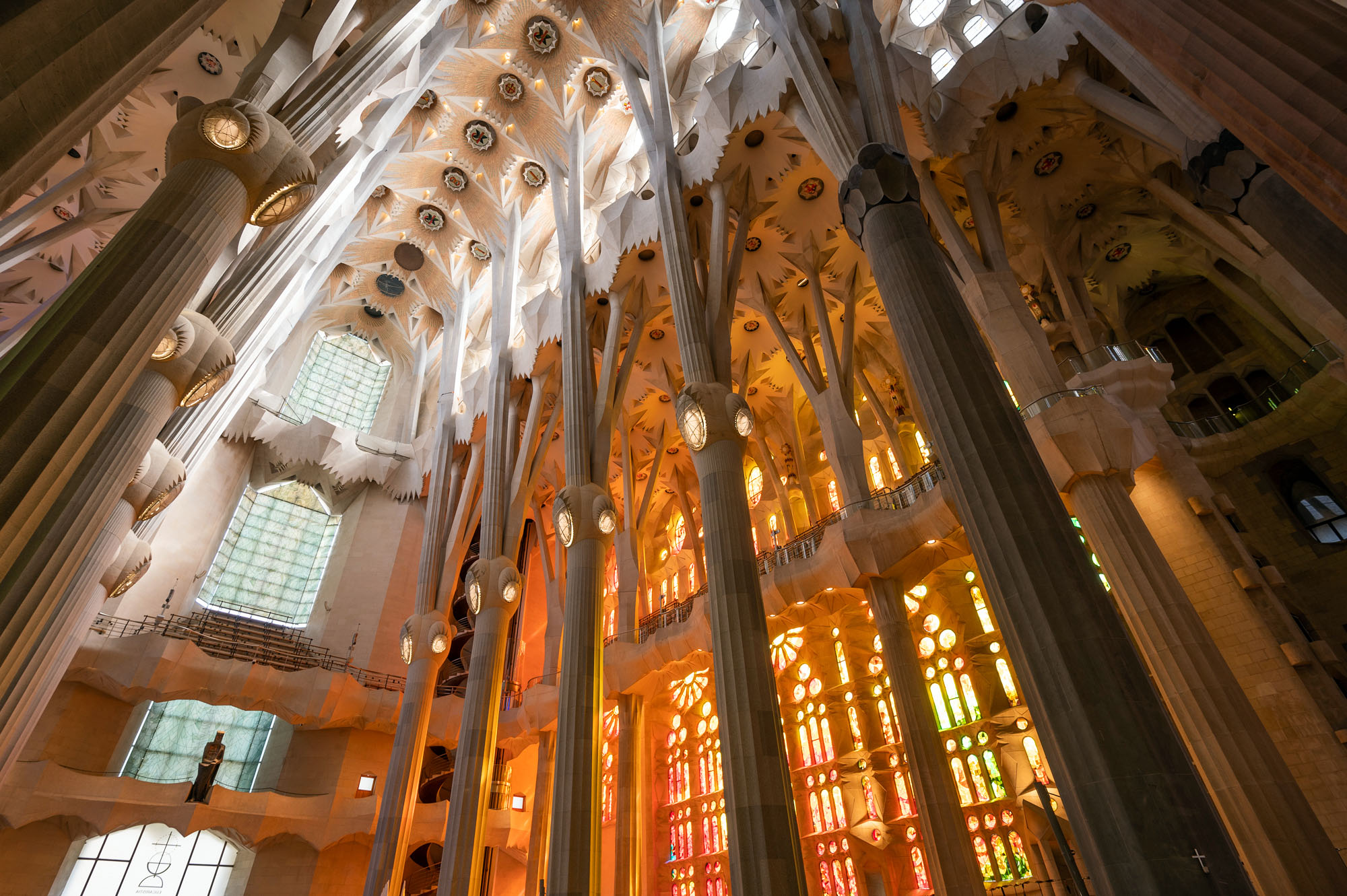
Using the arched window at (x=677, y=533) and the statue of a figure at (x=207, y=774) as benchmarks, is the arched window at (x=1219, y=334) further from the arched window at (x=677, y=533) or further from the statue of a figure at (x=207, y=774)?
the statue of a figure at (x=207, y=774)

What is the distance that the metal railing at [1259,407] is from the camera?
42.8ft

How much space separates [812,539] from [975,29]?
12.0 metres

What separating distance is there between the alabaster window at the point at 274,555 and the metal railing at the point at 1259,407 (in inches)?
850

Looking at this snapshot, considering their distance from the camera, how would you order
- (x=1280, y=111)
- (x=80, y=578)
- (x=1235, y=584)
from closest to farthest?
(x=1280, y=111)
(x=80, y=578)
(x=1235, y=584)

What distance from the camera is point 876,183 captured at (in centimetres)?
693

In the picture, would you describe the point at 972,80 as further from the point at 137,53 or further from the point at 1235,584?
the point at 137,53

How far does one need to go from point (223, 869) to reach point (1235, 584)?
65.2 feet

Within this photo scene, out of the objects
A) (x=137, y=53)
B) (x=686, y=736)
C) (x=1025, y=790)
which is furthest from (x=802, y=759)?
(x=137, y=53)

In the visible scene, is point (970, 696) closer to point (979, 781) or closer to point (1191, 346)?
point (979, 781)

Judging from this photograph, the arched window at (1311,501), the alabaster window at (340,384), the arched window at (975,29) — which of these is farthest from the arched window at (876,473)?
the alabaster window at (340,384)

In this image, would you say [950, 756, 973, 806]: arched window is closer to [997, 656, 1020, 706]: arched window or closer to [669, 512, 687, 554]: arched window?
[997, 656, 1020, 706]: arched window

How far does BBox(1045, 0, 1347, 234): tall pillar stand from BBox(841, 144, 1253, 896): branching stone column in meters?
2.29

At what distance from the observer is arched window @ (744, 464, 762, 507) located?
19.0m

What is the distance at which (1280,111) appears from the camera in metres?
3.52
